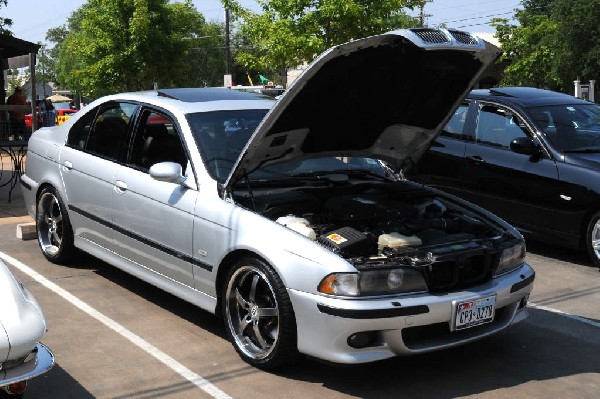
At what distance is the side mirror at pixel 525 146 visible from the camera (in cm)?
772

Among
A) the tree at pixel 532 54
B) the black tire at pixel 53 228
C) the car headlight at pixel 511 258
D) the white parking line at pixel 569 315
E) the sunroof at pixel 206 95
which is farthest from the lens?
the tree at pixel 532 54

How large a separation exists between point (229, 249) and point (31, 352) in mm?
1438

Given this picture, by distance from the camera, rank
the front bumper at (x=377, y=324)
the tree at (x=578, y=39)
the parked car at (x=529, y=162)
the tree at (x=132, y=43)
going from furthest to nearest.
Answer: the tree at (x=578, y=39), the tree at (x=132, y=43), the parked car at (x=529, y=162), the front bumper at (x=377, y=324)

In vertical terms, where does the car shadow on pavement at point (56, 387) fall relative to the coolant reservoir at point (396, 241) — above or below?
below

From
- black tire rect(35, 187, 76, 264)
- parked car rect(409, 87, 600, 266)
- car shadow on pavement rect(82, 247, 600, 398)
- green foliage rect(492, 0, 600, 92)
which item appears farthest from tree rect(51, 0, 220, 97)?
car shadow on pavement rect(82, 247, 600, 398)

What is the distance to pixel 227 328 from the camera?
16.1 ft

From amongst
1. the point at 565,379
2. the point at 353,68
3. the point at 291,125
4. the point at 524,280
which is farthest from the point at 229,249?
the point at 565,379

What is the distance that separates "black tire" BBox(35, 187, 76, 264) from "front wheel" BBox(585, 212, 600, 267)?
15.3 ft

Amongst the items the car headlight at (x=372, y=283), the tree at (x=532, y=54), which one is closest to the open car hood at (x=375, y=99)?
the car headlight at (x=372, y=283)

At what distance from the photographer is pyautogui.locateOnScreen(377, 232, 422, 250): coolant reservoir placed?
469cm

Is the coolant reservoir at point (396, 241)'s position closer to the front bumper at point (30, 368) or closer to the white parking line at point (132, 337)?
the white parking line at point (132, 337)

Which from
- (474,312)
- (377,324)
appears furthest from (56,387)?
(474,312)

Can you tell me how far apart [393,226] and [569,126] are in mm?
3718

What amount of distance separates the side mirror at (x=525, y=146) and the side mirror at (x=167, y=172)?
3835 mm
